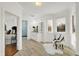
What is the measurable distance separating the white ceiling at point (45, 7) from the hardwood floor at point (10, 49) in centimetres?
74

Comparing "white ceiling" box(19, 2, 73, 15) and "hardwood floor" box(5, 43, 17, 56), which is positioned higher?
"white ceiling" box(19, 2, 73, 15)

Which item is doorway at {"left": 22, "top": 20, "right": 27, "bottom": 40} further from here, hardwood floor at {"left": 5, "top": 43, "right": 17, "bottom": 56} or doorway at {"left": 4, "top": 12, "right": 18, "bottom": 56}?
hardwood floor at {"left": 5, "top": 43, "right": 17, "bottom": 56}

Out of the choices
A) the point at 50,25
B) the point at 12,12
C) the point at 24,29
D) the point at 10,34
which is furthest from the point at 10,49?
the point at 50,25

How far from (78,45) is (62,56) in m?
0.38

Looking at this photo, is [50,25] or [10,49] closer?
[10,49]

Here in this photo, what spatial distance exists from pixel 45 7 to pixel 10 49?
1.08 metres

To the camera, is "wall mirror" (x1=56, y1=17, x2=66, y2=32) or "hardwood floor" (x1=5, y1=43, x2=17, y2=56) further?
"wall mirror" (x1=56, y1=17, x2=66, y2=32)

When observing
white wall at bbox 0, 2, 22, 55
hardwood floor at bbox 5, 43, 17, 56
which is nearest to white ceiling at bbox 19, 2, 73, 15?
white wall at bbox 0, 2, 22, 55

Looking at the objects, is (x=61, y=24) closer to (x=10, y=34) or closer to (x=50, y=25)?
(x=50, y=25)

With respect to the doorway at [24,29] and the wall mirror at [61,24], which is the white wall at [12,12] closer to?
the doorway at [24,29]

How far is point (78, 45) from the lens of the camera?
2.48 metres

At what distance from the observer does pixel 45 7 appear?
254 cm

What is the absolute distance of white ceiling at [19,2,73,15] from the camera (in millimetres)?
2488

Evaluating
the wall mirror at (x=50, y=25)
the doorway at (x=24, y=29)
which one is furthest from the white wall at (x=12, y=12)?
the wall mirror at (x=50, y=25)
